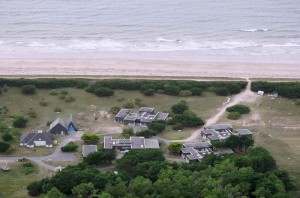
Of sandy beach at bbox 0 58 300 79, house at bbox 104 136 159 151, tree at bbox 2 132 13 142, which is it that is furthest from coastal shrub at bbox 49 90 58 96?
house at bbox 104 136 159 151

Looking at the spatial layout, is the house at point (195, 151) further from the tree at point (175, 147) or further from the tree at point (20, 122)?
the tree at point (20, 122)

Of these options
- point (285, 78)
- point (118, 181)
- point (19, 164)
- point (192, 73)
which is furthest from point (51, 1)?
point (118, 181)

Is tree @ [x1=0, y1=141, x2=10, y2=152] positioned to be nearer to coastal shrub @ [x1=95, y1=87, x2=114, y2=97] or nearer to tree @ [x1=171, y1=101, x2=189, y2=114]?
coastal shrub @ [x1=95, y1=87, x2=114, y2=97]

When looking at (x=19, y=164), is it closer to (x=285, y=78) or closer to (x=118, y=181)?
(x=118, y=181)

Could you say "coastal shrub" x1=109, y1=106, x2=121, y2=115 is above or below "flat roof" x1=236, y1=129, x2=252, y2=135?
below

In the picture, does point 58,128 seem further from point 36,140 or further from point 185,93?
point 185,93

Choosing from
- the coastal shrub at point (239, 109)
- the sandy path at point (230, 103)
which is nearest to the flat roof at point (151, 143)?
the sandy path at point (230, 103)

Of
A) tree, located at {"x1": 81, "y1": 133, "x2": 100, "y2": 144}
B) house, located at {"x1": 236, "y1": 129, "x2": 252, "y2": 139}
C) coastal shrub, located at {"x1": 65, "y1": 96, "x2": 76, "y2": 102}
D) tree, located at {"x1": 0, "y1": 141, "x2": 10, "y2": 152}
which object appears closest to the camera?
tree, located at {"x1": 0, "y1": 141, "x2": 10, "y2": 152}
